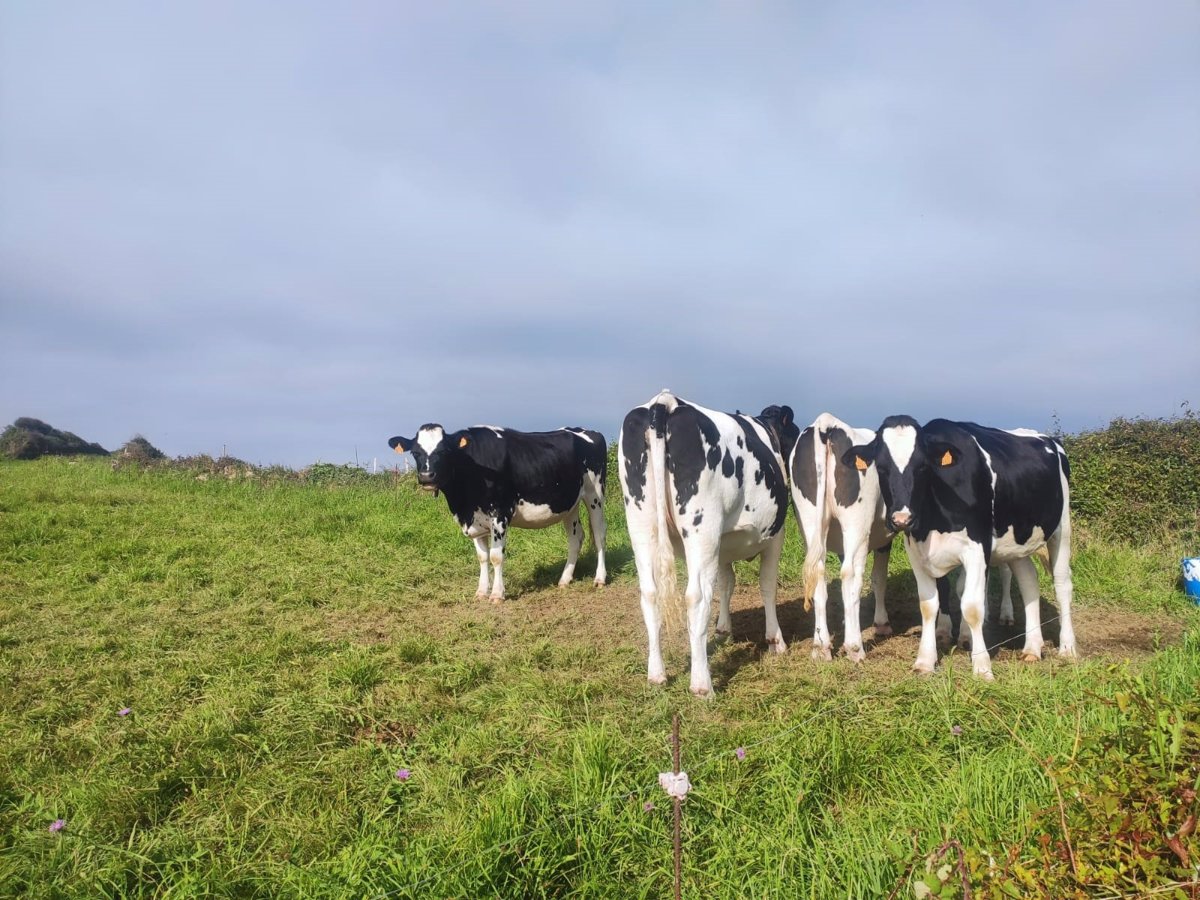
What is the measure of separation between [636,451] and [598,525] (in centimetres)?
488

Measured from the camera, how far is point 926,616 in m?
5.96

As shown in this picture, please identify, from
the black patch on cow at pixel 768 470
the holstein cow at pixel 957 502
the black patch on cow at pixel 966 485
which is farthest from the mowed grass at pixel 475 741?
the black patch on cow at pixel 768 470

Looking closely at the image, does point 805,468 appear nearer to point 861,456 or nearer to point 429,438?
point 861,456

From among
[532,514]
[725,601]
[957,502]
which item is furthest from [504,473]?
[957,502]

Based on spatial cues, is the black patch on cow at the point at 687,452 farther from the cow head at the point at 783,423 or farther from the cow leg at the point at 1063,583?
the cow leg at the point at 1063,583

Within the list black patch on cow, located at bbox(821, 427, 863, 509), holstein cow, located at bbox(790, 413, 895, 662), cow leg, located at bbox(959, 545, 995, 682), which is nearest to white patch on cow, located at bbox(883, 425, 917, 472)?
holstein cow, located at bbox(790, 413, 895, 662)

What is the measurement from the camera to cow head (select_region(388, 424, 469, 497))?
8.70m

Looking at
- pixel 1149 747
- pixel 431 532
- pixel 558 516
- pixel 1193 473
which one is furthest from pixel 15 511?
A: pixel 1193 473

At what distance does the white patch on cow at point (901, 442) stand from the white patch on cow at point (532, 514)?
→ 4.84 metres

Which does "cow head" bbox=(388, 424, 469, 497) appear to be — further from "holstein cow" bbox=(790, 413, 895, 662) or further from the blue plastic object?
the blue plastic object

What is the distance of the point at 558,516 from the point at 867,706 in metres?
5.80

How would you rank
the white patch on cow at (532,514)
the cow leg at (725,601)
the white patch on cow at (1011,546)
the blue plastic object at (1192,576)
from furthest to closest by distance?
the white patch on cow at (532,514) → the blue plastic object at (1192,576) → the cow leg at (725,601) → the white patch on cow at (1011,546)

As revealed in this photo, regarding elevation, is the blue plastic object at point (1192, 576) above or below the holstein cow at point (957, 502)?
below

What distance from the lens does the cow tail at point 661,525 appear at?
212 inches
